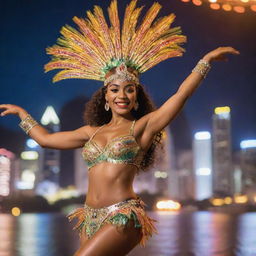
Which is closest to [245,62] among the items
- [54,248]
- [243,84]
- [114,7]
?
[243,84]

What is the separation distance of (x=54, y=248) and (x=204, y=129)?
1116 centimetres

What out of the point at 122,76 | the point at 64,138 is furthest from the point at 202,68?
the point at 64,138

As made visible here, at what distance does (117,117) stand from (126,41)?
42cm

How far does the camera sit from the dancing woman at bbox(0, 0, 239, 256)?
258 cm

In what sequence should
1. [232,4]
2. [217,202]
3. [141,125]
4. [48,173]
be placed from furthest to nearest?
[48,173], [217,202], [232,4], [141,125]

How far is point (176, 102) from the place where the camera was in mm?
2641

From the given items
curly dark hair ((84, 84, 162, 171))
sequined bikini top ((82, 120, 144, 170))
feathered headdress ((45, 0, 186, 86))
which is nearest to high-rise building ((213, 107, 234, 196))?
curly dark hair ((84, 84, 162, 171))

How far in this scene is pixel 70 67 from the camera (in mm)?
3039

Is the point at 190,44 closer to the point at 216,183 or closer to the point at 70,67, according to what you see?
the point at 70,67

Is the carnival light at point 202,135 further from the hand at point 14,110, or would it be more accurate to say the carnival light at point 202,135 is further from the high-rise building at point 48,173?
the hand at point 14,110

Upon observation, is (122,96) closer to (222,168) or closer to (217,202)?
(217,202)

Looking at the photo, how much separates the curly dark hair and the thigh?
511mm

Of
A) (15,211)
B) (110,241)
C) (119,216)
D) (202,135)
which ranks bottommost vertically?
(15,211)

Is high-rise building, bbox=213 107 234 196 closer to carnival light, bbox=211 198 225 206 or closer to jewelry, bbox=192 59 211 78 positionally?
carnival light, bbox=211 198 225 206
